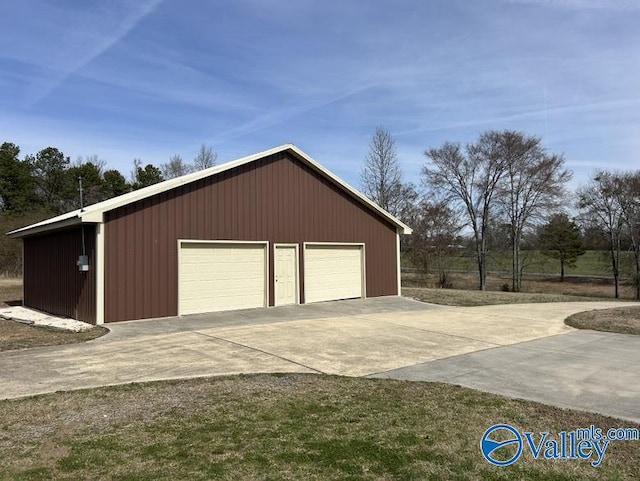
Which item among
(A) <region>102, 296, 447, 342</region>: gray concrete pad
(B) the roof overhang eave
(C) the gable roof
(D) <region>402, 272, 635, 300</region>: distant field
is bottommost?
(D) <region>402, 272, 635, 300</region>: distant field

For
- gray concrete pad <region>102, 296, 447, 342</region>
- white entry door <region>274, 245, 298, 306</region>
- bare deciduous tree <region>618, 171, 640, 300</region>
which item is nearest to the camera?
gray concrete pad <region>102, 296, 447, 342</region>

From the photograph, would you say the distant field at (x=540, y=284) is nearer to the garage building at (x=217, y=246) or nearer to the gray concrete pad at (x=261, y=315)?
the garage building at (x=217, y=246)

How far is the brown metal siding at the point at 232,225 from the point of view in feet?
37.6

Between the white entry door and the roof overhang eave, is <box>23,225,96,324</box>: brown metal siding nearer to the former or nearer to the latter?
the roof overhang eave

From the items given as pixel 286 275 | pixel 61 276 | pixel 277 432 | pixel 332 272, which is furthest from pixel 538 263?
pixel 277 432

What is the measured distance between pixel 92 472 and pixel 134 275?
28.4ft

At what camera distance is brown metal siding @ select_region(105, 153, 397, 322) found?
451 inches

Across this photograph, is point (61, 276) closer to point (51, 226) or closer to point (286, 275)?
point (51, 226)

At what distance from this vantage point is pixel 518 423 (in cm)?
441

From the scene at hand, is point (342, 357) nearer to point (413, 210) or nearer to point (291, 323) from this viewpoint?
point (291, 323)

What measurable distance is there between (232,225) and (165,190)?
7.04ft

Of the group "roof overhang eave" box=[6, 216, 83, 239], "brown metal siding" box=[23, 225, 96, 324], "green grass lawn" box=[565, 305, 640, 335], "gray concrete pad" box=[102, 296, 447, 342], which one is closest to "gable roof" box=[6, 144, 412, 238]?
"roof overhang eave" box=[6, 216, 83, 239]

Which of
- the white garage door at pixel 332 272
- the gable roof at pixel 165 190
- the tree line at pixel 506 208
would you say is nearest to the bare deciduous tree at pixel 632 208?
the tree line at pixel 506 208

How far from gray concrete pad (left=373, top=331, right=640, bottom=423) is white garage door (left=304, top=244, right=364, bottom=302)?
7.73 meters
